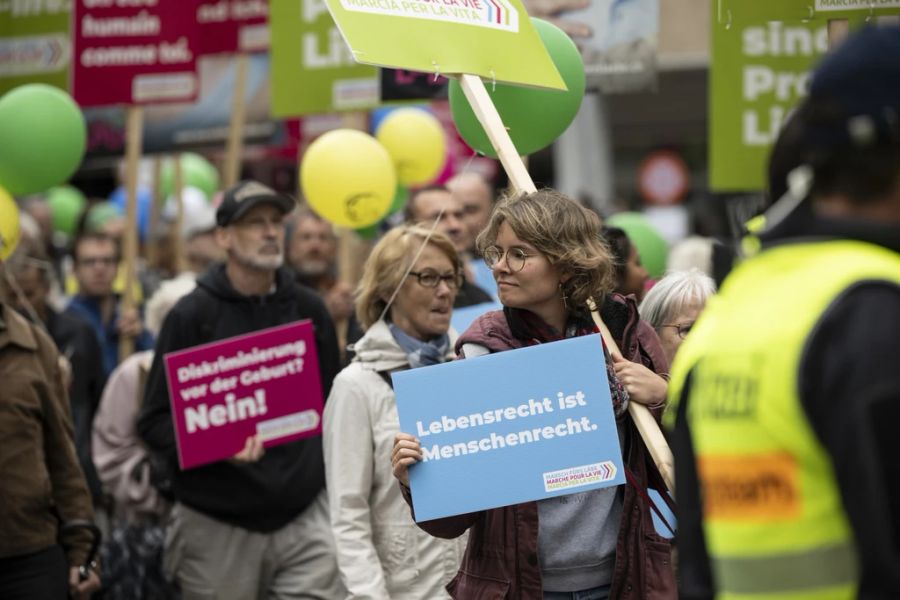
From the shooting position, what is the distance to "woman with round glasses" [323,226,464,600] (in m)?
4.84

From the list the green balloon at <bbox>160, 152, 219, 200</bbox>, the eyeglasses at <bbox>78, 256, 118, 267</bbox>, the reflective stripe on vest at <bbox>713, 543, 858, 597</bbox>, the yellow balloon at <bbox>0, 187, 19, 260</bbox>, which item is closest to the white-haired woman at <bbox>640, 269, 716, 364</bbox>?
the reflective stripe on vest at <bbox>713, 543, 858, 597</bbox>

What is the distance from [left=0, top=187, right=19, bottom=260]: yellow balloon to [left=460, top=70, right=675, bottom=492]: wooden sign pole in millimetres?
2822

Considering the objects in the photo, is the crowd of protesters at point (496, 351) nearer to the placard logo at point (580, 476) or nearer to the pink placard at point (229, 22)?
the placard logo at point (580, 476)

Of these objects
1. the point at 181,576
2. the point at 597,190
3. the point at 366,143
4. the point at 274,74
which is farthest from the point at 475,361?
the point at 597,190

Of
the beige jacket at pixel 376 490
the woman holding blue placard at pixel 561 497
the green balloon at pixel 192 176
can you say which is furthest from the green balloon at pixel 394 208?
the green balloon at pixel 192 176

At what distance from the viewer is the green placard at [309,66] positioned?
27.4 feet

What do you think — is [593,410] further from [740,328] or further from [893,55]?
[893,55]

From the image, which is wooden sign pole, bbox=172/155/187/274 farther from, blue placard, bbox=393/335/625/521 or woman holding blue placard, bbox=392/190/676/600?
blue placard, bbox=393/335/625/521

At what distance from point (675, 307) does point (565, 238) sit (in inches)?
39.7

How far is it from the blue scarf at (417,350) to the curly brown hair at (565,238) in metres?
0.99

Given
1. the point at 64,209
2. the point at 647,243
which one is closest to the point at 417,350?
the point at 647,243

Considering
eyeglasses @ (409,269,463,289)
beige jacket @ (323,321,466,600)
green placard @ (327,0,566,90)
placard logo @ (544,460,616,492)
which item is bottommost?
beige jacket @ (323,321,466,600)

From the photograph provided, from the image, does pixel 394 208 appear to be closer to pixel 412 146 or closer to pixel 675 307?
pixel 412 146

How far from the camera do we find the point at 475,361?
3.89 m
